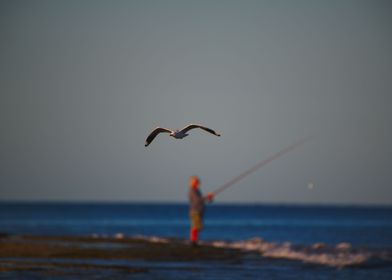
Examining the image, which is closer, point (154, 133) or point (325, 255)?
point (154, 133)

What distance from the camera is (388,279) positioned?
21500mm

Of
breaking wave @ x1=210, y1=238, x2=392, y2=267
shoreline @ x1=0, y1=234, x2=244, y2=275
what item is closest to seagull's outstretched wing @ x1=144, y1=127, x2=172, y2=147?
shoreline @ x1=0, y1=234, x2=244, y2=275

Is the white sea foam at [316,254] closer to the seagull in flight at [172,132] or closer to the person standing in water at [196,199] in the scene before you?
the person standing in water at [196,199]

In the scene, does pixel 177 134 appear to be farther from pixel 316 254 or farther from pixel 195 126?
pixel 316 254

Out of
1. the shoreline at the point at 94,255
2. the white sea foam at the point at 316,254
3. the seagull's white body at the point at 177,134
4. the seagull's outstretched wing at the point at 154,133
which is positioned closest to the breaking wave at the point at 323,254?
the white sea foam at the point at 316,254

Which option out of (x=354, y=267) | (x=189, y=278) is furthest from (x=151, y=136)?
(x=354, y=267)

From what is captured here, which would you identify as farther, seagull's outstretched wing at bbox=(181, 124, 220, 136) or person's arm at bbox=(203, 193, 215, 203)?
person's arm at bbox=(203, 193, 215, 203)

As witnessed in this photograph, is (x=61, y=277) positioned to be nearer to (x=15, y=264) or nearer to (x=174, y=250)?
(x=15, y=264)

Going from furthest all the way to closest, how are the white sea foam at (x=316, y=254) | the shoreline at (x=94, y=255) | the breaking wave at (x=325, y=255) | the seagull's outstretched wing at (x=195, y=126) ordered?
the white sea foam at (x=316, y=254) < the breaking wave at (x=325, y=255) < the shoreline at (x=94, y=255) < the seagull's outstretched wing at (x=195, y=126)

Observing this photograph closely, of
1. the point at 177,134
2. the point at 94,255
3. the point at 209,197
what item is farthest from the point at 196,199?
the point at 177,134

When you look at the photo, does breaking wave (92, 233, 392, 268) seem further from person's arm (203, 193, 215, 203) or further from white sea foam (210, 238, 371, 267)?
person's arm (203, 193, 215, 203)

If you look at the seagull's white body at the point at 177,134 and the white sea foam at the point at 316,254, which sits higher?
the seagull's white body at the point at 177,134

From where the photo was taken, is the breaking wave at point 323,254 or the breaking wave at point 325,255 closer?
the breaking wave at point 325,255

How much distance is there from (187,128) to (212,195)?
12.4m
